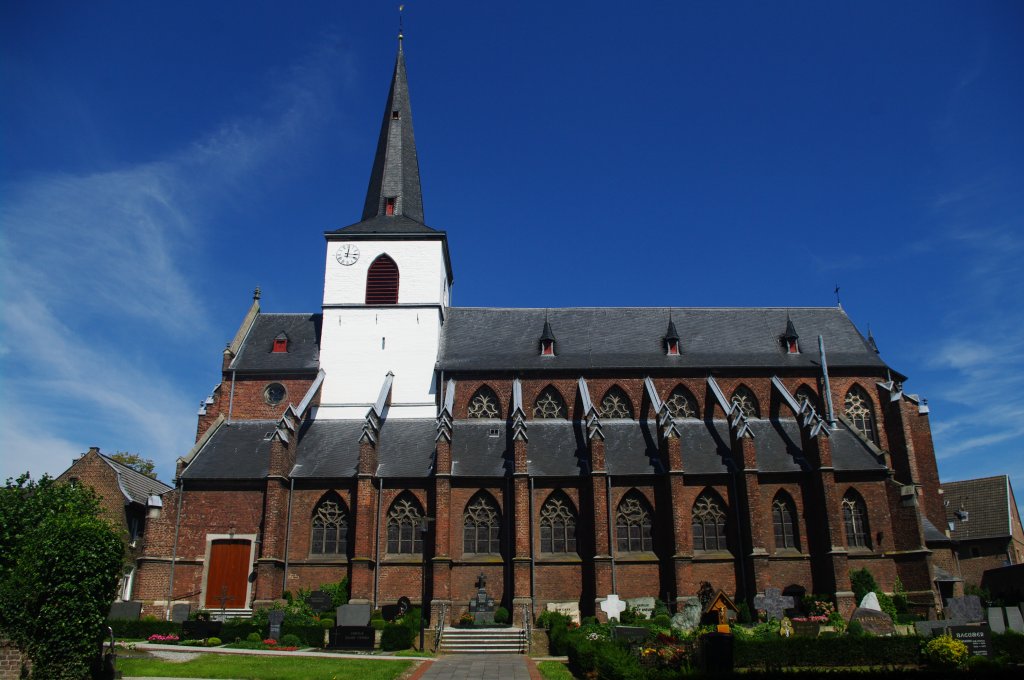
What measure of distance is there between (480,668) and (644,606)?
10.2 meters

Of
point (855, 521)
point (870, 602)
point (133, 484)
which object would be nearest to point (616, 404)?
point (855, 521)

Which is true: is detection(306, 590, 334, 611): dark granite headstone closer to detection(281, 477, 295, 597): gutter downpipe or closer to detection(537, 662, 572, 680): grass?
detection(281, 477, 295, 597): gutter downpipe

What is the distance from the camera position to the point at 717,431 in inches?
1356

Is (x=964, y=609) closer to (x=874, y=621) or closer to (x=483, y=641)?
(x=874, y=621)

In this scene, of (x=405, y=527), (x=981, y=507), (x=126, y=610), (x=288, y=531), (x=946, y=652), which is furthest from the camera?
(x=981, y=507)

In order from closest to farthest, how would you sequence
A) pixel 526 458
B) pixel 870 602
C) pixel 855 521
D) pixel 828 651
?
pixel 828 651 < pixel 870 602 < pixel 526 458 < pixel 855 521

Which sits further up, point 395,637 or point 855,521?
point 855,521

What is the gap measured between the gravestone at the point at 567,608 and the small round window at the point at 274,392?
16.2 m

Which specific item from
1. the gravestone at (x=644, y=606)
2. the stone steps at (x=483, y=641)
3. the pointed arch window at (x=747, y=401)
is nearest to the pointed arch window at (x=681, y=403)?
the pointed arch window at (x=747, y=401)

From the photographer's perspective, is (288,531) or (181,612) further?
(288,531)

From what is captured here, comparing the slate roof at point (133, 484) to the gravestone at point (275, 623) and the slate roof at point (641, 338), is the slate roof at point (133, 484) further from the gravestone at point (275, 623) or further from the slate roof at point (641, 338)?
the slate roof at point (641, 338)

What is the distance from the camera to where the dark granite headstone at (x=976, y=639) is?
19.4 m

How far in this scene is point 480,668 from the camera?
2031cm

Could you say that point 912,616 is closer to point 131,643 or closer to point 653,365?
point 653,365
